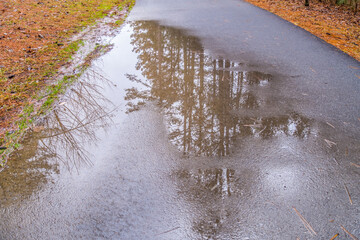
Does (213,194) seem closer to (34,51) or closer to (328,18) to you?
(34,51)

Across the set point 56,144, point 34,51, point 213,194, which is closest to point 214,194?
point 213,194

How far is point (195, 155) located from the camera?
11.2 feet

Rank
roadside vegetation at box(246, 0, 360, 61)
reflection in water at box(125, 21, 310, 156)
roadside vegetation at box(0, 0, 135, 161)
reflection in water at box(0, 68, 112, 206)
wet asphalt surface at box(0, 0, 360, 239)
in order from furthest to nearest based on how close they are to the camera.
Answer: roadside vegetation at box(246, 0, 360, 61) → roadside vegetation at box(0, 0, 135, 161) → reflection in water at box(125, 21, 310, 156) → reflection in water at box(0, 68, 112, 206) → wet asphalt surface at box(0, 0, 360, 239)

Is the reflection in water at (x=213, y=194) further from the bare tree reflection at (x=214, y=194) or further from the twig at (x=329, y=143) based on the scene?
the twig at (x=329, y=143)

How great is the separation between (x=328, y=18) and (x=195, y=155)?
10.3 meters

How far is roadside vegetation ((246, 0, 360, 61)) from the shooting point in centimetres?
776

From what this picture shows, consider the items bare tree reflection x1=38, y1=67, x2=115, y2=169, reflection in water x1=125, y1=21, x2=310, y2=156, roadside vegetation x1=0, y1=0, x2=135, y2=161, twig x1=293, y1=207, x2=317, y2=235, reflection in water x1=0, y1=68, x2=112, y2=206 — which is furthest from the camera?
roadside vegetation x1=0, y1=0, x2=135, y2=161

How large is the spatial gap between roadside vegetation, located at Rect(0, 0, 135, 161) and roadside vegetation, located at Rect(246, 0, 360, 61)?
6.71 m

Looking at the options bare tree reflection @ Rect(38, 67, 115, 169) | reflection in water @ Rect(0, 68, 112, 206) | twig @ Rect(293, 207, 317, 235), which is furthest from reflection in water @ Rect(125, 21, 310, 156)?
twig @ Rect(293, 207, 317, 235)

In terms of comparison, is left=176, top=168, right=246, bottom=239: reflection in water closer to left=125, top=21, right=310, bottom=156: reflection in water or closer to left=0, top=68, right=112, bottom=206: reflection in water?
left=125, top=21, right=310, bottom=156: reflection in water

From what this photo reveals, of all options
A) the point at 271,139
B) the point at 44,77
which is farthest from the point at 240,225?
the point at 44,77

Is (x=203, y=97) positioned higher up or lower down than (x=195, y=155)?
higher up

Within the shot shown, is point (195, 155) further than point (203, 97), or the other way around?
point (203, 97)

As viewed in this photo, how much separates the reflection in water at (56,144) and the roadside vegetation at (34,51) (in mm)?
261
